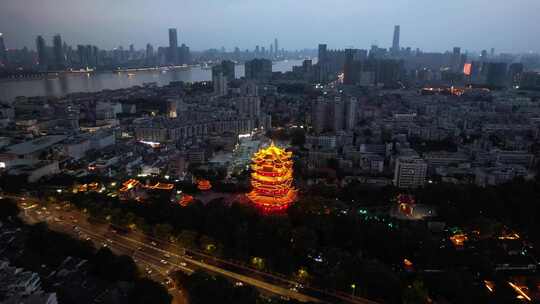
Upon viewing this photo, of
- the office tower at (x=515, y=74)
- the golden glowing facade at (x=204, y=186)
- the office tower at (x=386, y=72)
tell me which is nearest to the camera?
the golden glowing facade at (x=204, y=186)

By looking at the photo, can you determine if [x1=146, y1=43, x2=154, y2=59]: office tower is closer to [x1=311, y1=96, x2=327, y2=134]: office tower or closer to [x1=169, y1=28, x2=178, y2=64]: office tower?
[x1=169, y1=28, x2=178, y2=64]: office tower

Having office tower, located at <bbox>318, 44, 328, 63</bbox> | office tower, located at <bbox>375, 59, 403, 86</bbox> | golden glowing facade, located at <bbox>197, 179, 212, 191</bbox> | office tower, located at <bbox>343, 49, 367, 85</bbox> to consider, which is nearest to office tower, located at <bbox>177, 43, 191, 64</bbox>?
office tower, located at <bbox>318, 44, 328, 63</bbox>

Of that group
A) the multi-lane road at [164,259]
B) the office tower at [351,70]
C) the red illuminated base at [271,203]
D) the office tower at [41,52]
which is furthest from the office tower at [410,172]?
the office tower at [41,52]

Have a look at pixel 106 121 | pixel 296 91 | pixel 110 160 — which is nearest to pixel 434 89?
pixel 296 91

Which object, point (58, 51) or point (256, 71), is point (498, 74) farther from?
point (58, 51)

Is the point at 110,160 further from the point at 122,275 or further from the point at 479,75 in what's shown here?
the point at 479,75

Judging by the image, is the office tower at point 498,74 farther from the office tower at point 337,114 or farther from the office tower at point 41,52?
the office tower at point 41,52

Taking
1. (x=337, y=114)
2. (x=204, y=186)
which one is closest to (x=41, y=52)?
(x=337, y=114)
